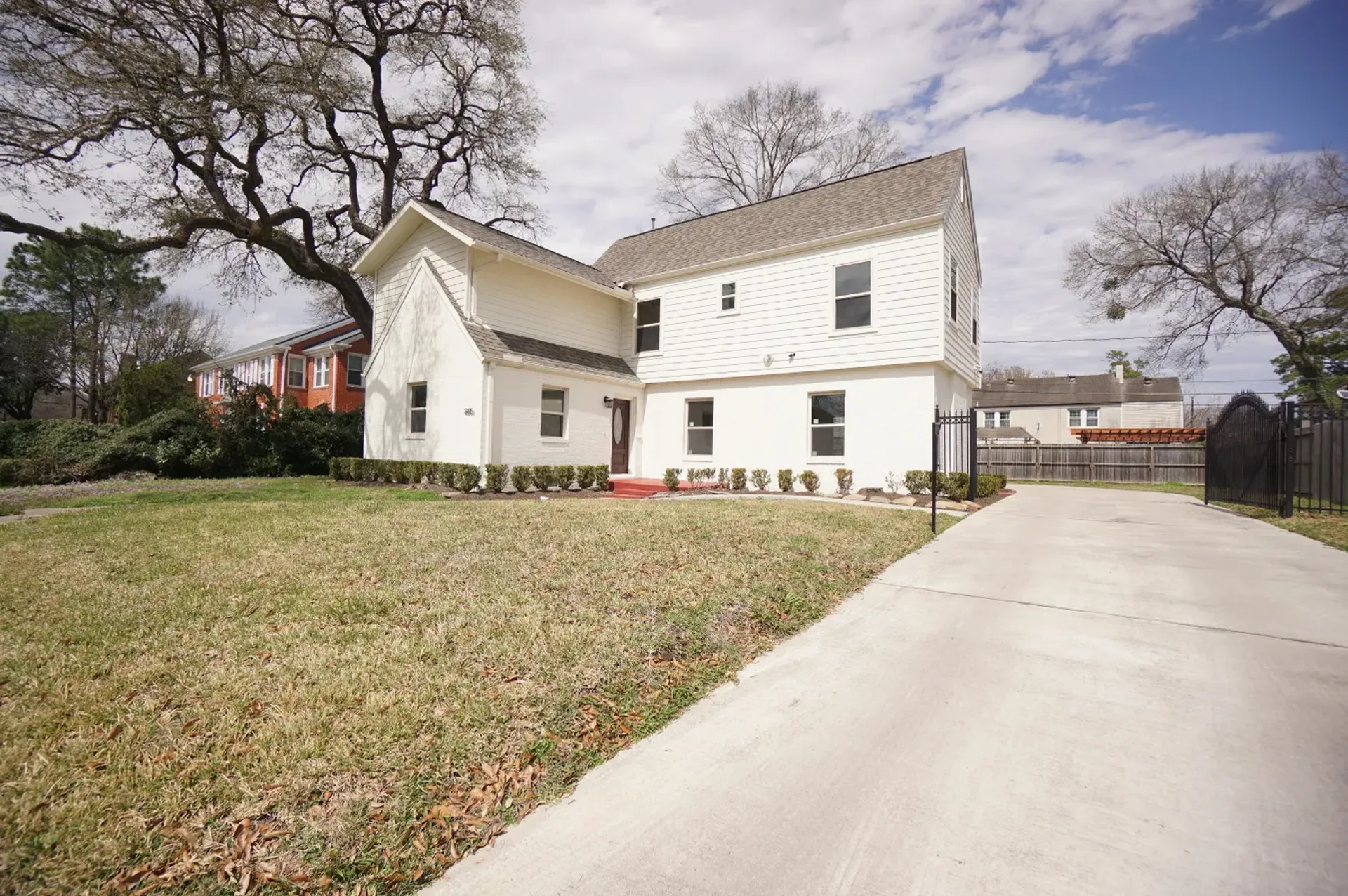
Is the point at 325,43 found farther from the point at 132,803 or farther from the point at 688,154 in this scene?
the point at 132,803

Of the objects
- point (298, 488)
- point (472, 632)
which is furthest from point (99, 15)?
point (472, 632)

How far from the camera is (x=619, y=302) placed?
16594mm

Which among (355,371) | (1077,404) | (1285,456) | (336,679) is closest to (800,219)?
(1285,456)

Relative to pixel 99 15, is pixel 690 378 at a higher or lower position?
lower

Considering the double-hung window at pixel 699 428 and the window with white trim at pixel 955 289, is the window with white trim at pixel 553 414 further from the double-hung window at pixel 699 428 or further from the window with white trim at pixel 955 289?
the window with white trim at pixel 955 289

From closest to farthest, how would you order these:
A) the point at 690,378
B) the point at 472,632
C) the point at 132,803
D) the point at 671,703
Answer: the point at 132,803 → the point at 671,703 → the point at 472,632 → the point at 690,378

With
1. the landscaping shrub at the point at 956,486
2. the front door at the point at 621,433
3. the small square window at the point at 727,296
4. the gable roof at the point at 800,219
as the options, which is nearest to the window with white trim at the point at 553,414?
the front door at the point at 621,433

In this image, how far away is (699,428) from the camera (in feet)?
49.5

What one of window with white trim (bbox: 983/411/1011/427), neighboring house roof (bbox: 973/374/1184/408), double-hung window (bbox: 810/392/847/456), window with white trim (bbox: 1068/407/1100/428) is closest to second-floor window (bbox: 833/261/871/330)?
double-hung window (bbox: 810/392/847/456)

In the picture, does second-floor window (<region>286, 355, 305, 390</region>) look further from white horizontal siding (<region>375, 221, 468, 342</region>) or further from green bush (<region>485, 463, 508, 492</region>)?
green bush (<region>485, 463, 508, 492</region>)

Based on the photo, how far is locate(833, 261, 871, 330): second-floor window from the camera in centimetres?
1265

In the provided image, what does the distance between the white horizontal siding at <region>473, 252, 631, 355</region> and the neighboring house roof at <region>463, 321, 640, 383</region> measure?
0.88 feet

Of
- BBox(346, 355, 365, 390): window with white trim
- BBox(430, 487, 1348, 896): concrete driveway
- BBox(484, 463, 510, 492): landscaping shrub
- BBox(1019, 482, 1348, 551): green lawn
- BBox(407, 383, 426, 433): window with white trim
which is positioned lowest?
BBox(430, 487, 1348, 896): concrete driveway

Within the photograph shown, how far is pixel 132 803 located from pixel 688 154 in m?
29.5
